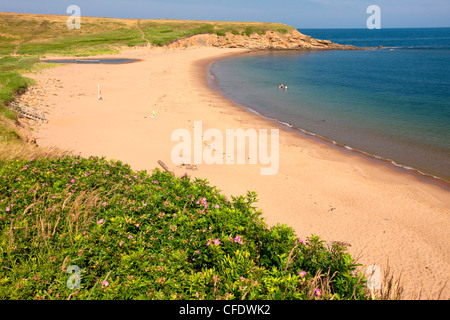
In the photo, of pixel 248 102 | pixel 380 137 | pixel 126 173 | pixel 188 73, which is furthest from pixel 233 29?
pixel 126 173

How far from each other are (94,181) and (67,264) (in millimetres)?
2938

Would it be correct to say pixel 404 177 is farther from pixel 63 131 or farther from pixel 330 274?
pixel 63 131

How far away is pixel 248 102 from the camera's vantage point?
28953 mm

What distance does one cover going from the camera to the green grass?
407cm

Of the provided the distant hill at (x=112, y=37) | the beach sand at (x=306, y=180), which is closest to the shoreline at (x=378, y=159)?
the beach sand at (x=306, y=180)

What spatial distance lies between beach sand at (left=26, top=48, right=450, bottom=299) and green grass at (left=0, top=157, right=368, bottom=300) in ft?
5.00

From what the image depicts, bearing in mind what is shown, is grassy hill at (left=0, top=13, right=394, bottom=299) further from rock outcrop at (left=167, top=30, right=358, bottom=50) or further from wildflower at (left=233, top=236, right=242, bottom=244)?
rock outcrop at (left=167, top=30, right=358, bottom=50)

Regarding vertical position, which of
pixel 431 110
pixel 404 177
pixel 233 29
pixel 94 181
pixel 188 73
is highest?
pixel 233 29

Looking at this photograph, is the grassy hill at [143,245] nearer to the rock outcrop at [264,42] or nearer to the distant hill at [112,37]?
the distant hill at [112,37]

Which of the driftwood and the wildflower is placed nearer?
the wildflower

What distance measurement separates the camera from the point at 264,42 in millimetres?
102250

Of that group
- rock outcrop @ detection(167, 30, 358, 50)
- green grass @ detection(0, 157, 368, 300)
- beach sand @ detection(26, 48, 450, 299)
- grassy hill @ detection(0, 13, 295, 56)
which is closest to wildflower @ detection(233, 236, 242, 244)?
green grass @ detection(0, 157, 368, 300)

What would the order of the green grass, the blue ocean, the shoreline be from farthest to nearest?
the blue ocean → the shoreline → the green grass

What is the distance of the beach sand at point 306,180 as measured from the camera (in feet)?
28.0
